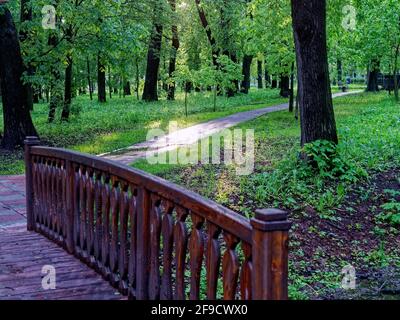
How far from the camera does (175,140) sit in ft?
52.6

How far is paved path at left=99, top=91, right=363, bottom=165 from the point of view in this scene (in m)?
13.3

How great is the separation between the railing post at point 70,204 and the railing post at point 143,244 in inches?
61.5

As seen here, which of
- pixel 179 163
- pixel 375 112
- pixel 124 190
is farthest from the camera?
pixel 375 112

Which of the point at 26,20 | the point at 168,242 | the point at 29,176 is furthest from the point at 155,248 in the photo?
the point at 26,20

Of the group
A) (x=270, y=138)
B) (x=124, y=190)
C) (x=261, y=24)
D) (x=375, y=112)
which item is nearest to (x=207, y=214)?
(x=124, y=190)

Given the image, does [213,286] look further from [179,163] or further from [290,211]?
[179,163]

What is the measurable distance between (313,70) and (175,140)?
22.8 feet

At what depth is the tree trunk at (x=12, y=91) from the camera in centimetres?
1495

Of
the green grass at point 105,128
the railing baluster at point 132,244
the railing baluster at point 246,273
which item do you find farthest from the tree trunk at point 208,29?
the railing baluster at point 246,273

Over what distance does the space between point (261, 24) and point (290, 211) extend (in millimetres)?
12574

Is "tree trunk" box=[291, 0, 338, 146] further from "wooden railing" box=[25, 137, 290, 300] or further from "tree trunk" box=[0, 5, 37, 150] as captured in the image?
"tree trunk" box=[0, 5, 37, 150]

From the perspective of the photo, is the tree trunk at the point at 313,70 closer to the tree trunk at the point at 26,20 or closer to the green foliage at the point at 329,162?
the green foliage at the point at 329,162

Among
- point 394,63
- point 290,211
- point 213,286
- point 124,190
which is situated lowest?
point 290,211
